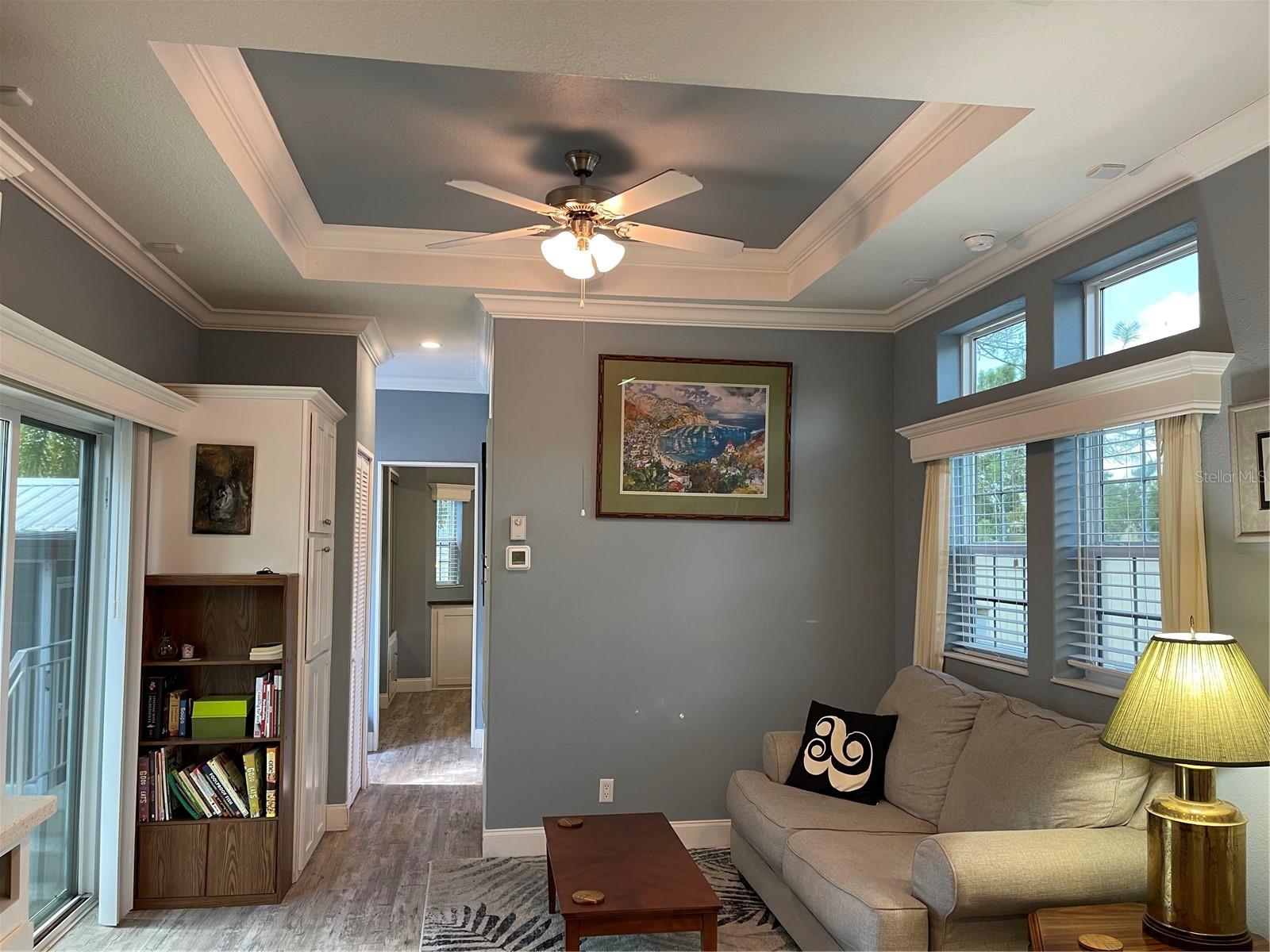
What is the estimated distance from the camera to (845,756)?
3865 millimetres

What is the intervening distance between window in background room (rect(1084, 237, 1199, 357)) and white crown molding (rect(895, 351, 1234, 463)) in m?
0.19

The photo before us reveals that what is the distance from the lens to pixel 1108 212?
3176mm

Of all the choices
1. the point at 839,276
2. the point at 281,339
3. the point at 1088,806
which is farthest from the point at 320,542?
the point at 1088,806

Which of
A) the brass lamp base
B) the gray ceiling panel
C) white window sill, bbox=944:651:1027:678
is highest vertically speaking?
the gray ceiling panel

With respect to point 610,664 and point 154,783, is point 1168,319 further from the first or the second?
point 154,783

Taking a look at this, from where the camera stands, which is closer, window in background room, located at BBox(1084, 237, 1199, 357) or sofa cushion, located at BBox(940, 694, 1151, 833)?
sofa cushion, located at BBox(940, 694, 1151, 833)

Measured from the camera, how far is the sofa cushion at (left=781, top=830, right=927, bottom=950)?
2.64m

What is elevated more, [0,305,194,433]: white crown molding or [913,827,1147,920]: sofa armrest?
[0,305,194,433]: white crown molding

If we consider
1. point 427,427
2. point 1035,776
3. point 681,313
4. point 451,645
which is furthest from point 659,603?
point 451,645

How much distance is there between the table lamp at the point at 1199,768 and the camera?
2215 mm

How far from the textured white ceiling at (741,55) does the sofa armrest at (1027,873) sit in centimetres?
194

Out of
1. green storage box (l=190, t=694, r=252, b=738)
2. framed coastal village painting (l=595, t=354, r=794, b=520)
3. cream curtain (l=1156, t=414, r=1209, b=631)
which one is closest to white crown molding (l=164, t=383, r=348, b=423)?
green storage box (l=190, t=694, r=252, b=738)

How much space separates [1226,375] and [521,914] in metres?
3.03

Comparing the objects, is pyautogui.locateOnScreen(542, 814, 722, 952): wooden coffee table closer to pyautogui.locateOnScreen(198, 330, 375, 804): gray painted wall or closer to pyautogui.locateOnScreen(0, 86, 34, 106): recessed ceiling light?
pyautogui.locateOnScreen(198, 330, 375, 804): gray painted wall
